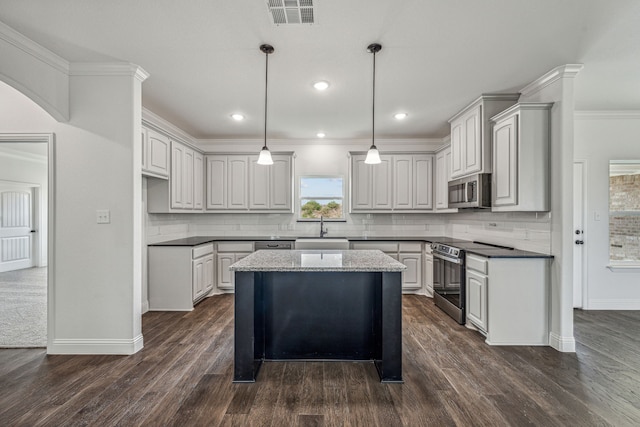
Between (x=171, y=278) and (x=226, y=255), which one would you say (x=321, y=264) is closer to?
(x=171, y=278)

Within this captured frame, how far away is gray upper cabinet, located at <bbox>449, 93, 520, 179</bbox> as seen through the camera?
11.7 ft

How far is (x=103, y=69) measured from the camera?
2.86 metres

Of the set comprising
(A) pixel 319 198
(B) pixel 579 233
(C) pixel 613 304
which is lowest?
(C) pixel 613 304

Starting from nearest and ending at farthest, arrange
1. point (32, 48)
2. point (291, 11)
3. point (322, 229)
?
point (291, 11)
point (32, 48)
point (322, 229)

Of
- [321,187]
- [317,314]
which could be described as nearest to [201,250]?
[321,187]

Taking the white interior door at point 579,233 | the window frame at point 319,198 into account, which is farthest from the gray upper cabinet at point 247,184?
the white interior door at point 579,233

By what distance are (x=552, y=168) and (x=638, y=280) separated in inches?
97.2

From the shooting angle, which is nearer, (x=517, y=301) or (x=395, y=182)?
(x=517, y=301)

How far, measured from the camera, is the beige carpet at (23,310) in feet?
10.5

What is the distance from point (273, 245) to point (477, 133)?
3.15 m

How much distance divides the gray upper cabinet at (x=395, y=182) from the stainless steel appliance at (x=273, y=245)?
A: 51.3 inches

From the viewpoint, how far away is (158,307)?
421 centimetres

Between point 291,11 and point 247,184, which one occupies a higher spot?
point 291,11

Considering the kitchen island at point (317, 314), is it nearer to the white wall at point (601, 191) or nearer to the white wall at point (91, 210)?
the white wall at point (91, 210)
